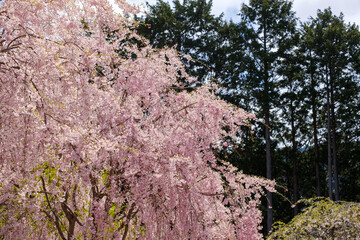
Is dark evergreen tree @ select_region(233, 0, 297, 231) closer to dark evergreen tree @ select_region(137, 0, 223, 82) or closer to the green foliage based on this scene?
dark evergreen tree @ select_region(137, 0, 223, 82)

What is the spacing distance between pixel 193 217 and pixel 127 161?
1.12m

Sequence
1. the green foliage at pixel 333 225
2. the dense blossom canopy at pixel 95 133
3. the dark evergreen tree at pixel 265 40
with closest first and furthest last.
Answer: the dense blossom canopy at pixel 95 133 → the green foliage at pixel 333 225 → the dark evergreen tree at pixel 265 40

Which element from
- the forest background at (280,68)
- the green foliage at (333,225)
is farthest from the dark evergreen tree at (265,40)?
the green foliage at (333,225)

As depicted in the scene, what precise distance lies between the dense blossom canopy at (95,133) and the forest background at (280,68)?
14170 millimetres

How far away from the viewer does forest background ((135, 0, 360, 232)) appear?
18906 millimetres

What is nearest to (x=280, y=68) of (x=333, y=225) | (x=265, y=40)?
(x=265, y=40)

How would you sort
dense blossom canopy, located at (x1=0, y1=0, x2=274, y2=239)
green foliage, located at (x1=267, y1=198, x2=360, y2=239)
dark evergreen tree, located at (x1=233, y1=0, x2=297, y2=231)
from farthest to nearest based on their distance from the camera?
dark evergreen tree, located at (x1=233, y1=0, x2=297, y2=231)
green foliage, located at (x1=267, y1=198, x2=360, y2=239)
dense blossom canopy, located at (x1=0, y1=0, x2=274, y2=239)

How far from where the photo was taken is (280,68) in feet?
64.3

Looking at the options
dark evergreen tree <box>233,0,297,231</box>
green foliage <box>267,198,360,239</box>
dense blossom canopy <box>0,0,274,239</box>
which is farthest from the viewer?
dark evergreen tree <box>233,0,297,231</box>

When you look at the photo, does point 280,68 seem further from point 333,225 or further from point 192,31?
point 333,225

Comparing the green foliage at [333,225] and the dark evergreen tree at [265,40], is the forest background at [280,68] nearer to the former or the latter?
the dark evergreen tree at [265,40]

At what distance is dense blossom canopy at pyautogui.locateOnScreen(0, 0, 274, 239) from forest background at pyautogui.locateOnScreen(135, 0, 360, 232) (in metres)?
14.2

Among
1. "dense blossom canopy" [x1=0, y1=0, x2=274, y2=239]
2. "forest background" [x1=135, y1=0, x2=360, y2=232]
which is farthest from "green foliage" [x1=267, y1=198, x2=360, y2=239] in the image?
"forest background" [x1=135, y1=0, x2=360, y2=232]

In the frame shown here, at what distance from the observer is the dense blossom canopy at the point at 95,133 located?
3.40 meters
